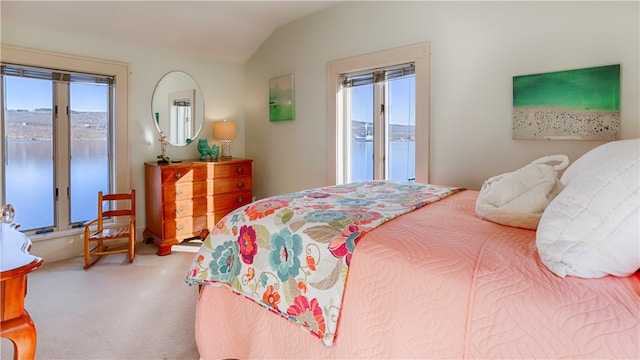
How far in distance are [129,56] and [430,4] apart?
3063 millimetres

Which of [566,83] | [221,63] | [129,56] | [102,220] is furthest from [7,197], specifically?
[566,83]

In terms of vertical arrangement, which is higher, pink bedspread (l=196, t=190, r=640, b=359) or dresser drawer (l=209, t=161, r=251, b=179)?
dresser drawer (l=209, t=161, r=251, b=179)

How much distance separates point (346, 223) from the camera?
1366mm

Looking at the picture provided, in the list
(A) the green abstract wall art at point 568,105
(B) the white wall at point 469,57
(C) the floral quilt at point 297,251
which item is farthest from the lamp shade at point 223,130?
(A) the green abstract wall art at point 568,105

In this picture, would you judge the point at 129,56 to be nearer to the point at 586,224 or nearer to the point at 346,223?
the point at 346,223

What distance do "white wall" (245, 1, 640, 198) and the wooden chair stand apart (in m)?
1.78

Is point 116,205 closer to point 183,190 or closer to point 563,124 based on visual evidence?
point 183,190

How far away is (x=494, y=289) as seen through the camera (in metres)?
0.88

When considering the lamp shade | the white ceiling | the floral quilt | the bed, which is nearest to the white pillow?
the bed

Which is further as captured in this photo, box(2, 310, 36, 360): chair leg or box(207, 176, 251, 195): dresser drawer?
box(207, 176, 251, 195): dresser drawer

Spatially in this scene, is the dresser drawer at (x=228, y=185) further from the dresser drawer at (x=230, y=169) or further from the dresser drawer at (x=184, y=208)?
the dresser drawer at (x=184, y=208)

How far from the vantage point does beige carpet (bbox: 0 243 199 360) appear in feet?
6.24

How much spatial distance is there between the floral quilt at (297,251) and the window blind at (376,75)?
5.41ft

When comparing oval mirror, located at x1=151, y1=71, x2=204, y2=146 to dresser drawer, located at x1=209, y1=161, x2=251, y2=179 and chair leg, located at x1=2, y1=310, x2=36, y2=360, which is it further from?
chair leg, located at x1=2, y1=310, x2=36, y2=360
